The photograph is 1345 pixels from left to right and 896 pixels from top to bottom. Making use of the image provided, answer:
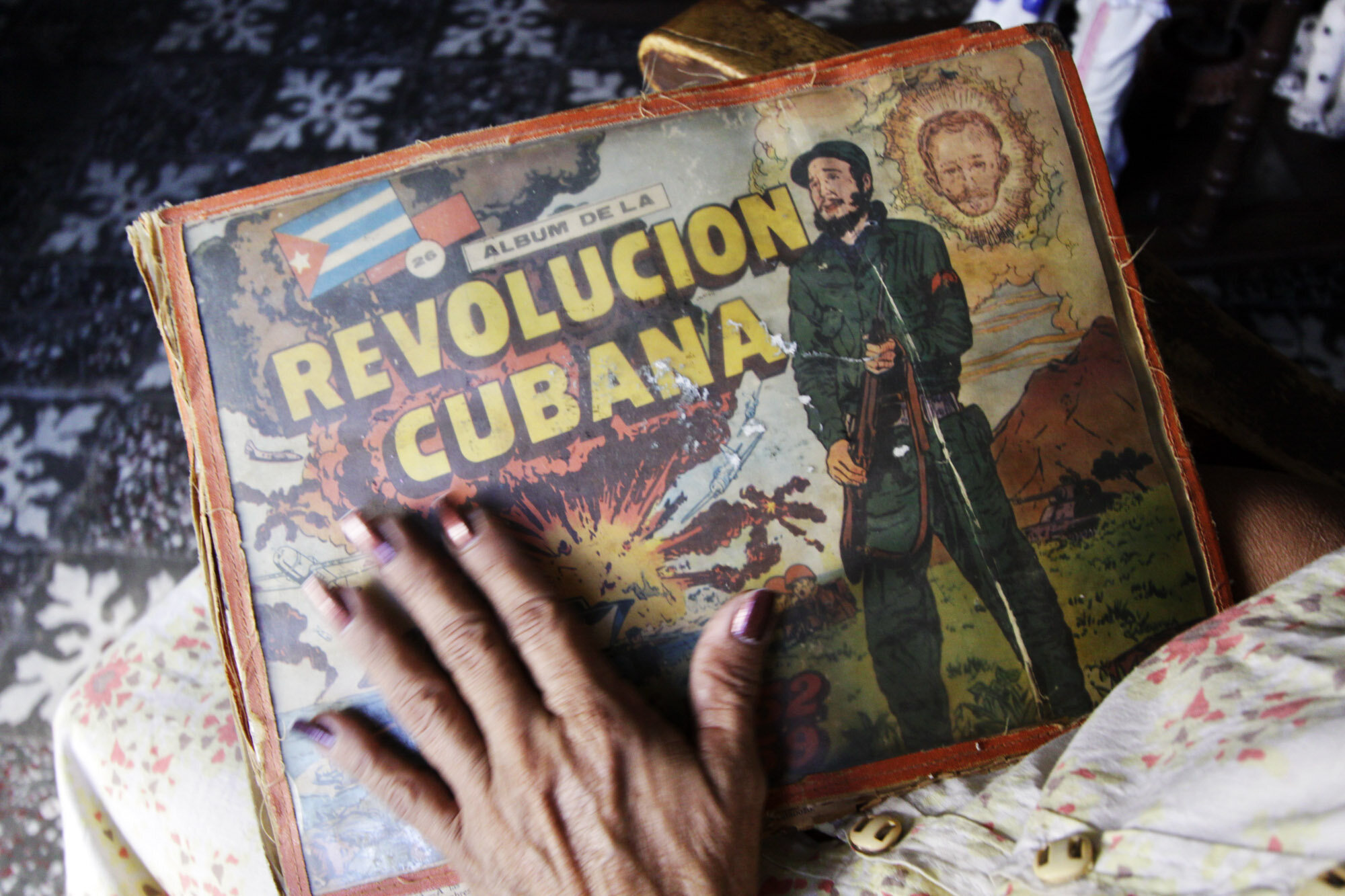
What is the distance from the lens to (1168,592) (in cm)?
59

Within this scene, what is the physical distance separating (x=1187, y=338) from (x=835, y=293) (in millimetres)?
434

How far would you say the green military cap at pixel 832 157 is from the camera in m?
0.60

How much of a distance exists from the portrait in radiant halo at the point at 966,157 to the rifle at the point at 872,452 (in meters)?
0.11

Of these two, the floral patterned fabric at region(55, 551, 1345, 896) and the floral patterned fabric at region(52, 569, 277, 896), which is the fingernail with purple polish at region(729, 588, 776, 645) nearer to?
the floral patterned fabric at region(55, 551, 1345, 896)

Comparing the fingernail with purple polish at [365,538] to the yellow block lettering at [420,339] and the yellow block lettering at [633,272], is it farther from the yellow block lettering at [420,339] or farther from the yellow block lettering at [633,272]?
the yellow block lettering at [633,272]

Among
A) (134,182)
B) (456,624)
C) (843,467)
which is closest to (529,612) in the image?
(456,624)

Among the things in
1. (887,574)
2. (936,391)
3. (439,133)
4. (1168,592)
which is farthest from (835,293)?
(439,133)

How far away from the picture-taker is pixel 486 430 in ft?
1.88

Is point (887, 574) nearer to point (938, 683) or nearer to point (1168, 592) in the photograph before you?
point (938, 683)

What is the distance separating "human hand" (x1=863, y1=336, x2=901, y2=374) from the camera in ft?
1.94

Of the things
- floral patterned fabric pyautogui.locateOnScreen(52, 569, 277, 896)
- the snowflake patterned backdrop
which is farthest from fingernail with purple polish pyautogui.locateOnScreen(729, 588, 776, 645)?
the snowflake patterned backdrop

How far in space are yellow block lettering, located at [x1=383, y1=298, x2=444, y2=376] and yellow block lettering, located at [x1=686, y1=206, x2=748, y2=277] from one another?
0.21m

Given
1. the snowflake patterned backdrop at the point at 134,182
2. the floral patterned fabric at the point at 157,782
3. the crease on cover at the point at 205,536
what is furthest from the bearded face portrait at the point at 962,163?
the snowflake patterned backdrop at the point at 134,182

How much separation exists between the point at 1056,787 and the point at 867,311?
0.35m
